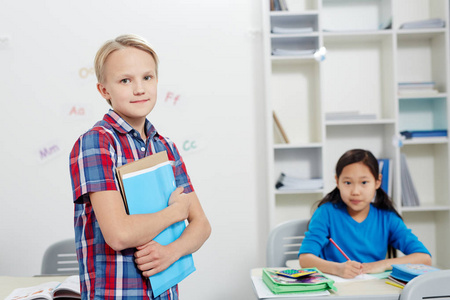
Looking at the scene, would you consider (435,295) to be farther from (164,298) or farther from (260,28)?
(260,28)

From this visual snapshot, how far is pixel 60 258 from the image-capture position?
219cm

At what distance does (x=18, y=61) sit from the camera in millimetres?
3027

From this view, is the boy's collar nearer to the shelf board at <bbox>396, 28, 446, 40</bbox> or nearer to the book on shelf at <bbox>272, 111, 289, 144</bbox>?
the book on shelf at <bbox>272, 111, 289, 144</bbox>

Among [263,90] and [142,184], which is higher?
[263,90]

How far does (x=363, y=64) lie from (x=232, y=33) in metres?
0.90

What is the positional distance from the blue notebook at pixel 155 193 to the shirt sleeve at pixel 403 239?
1174mm

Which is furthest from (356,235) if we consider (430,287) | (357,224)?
(430,287)

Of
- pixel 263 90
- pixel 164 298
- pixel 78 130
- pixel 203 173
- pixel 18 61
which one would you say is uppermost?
pixel 18 61

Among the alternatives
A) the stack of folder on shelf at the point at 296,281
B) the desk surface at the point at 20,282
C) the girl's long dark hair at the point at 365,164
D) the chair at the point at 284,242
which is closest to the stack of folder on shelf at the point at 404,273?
the stack of folder on shelf at the point at 296,281

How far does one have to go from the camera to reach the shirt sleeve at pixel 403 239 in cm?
191

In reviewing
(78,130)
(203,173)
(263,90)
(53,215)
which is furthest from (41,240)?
(263,90)

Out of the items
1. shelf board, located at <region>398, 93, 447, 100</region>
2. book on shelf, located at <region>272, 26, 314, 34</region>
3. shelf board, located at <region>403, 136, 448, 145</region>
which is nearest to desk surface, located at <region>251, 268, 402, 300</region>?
shelf board, located at <region>403, 136, 448, 145</region>

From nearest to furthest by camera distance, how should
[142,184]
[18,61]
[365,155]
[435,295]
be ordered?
[142,184] < [435,295] < [365,155] < [18,61]

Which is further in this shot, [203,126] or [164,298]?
[203,126]
